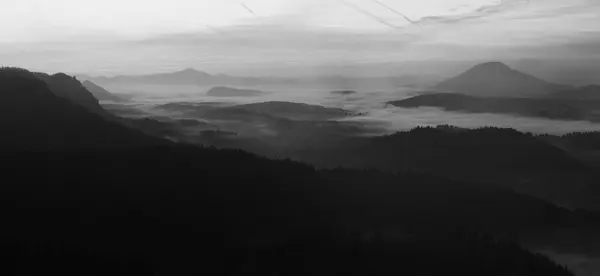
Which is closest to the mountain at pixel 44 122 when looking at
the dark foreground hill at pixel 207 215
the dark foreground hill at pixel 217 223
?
the dark foreground hill at pixel 207 215

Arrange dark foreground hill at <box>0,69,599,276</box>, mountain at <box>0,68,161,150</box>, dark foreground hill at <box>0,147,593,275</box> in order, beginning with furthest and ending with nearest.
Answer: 1. mountain at <box>0,68,161,150</box>
2. dark foreground hill at <box>0,69,599,276</box>
3. dark foreground hill at <box>0,147,593,275</box>

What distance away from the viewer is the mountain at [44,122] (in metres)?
124

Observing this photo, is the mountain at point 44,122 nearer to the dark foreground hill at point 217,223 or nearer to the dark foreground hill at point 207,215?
the dark foreground hill at point 207,215

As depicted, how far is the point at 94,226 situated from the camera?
236 ft

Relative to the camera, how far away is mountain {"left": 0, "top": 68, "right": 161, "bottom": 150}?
124 meters

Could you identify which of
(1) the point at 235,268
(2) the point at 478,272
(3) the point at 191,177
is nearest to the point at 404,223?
(2) the point at 478,272

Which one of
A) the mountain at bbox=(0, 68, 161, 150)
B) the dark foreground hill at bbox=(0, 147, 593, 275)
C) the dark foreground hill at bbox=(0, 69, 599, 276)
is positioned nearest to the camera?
the dark foreground hill at bbox=(0, 147, 593, 275)

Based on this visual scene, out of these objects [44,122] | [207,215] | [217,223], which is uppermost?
[44,122]

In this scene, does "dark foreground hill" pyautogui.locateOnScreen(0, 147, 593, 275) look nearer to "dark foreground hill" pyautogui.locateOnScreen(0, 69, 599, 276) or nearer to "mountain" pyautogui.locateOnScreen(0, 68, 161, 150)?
"dark foreground hill" pyautogui.locateOnScreen(0, 69, 599, 276)

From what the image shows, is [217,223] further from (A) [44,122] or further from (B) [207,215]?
(A) [44,122]

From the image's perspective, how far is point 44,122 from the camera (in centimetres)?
14038

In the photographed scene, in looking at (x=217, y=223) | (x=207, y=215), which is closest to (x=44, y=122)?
(x=207, y=215)

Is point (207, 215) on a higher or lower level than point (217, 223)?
higher

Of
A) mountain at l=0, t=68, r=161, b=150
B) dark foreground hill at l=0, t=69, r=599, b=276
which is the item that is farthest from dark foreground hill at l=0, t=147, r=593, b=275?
mountain at l=0, t=68, r=161, b=150
